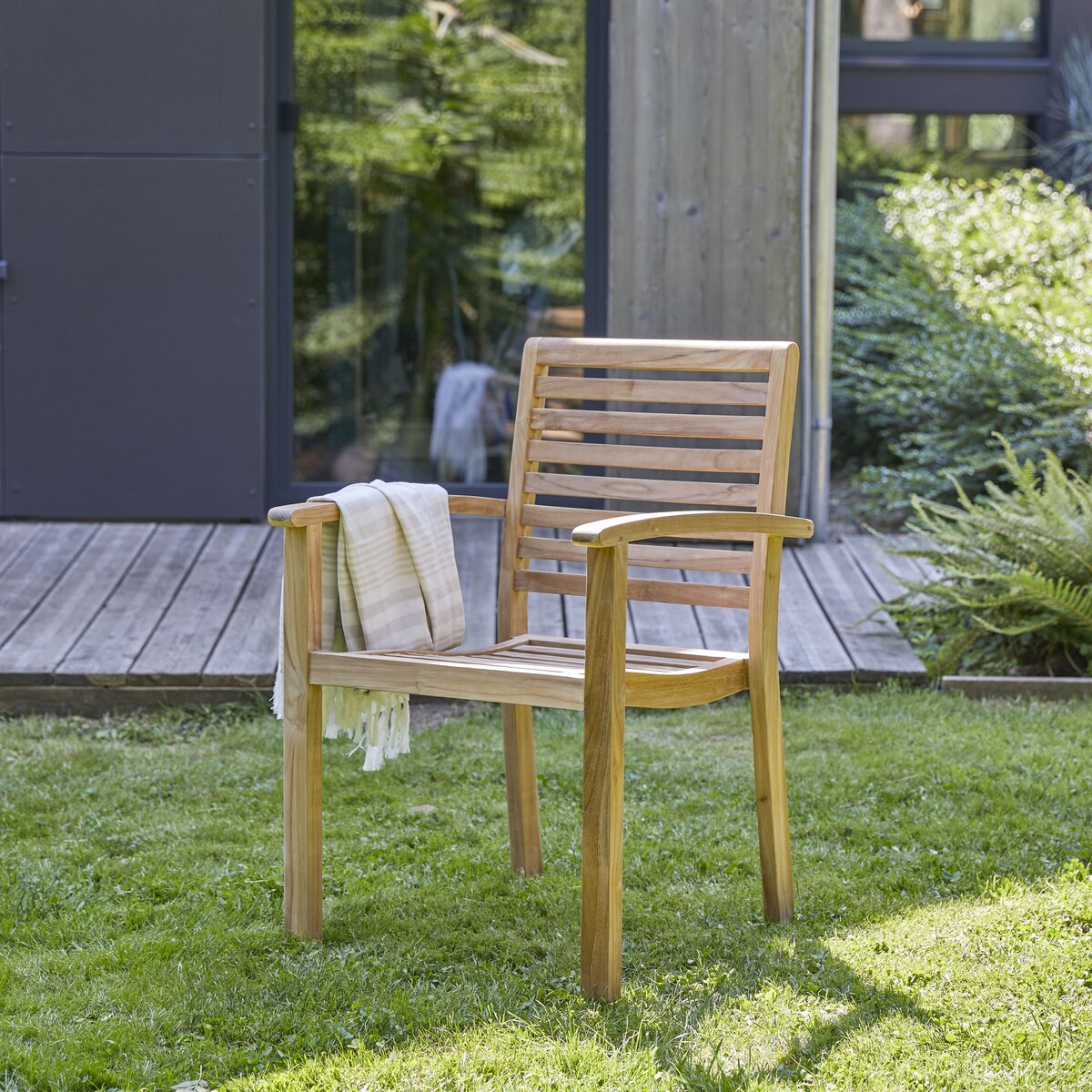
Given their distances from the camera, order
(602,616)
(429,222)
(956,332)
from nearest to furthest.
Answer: (602,616)
(429,222)
(956,332)

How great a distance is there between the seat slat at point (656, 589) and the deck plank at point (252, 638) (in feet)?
4.07

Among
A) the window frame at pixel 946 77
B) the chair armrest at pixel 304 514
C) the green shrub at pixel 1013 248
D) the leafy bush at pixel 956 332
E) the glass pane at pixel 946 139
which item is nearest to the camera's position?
the chair armrest at pixel 304 514

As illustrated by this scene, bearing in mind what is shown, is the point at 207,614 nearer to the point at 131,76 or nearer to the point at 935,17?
the point at 131,76

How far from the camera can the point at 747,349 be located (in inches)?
92.8

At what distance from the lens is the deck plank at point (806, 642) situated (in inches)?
145

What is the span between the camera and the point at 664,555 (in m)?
2.45

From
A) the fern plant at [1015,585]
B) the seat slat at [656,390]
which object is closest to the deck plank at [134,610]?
the seat slat at [656,390]

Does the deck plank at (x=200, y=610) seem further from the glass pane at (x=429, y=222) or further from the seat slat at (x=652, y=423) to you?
the seat slat at (x=652, y=423)

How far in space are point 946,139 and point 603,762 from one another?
529 cm

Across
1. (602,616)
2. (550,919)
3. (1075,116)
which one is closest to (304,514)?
(602,616)

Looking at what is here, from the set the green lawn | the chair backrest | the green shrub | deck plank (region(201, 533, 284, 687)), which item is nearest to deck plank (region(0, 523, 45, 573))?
deck plank (region(201, 533, 284, 687))

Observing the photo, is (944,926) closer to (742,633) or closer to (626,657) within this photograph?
(626,657)

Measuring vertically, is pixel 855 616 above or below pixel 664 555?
below

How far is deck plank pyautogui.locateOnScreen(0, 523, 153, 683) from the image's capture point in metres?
3.62
